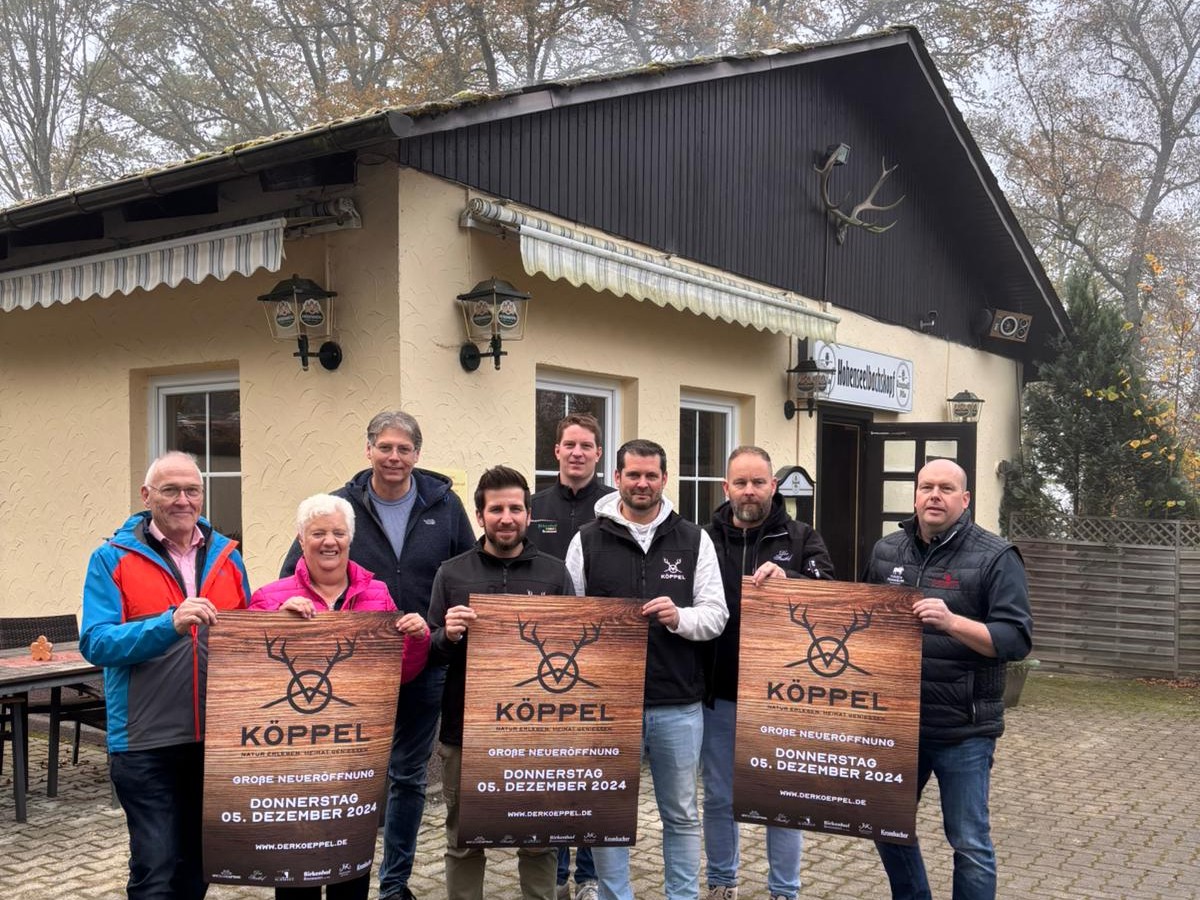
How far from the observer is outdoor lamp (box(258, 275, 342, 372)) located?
5.77 meters

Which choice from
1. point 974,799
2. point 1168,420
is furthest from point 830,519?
point 974,799

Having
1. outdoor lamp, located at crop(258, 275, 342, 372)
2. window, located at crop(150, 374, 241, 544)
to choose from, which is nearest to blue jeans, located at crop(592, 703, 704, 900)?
outdoor lamp, located at crop(258, 275, 342, 372)

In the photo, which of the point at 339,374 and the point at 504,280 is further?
the point at 504,280

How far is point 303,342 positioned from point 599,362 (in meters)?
1.99

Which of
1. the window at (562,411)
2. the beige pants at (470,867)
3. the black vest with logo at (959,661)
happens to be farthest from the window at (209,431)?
the black vest with logo at (959,661)

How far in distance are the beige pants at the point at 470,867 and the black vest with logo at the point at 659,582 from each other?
666mm

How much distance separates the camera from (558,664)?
351cm

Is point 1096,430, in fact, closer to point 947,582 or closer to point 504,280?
point 504,280

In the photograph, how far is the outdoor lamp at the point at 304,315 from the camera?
5.77 metres

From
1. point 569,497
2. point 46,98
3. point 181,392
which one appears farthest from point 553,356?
point 46,98

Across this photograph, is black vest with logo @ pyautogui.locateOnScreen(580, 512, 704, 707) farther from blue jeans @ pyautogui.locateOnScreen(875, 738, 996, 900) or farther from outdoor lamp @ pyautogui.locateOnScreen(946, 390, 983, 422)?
outdoor lamp @ pyautogui.locateOnScreen(946, 390, 983, 422)

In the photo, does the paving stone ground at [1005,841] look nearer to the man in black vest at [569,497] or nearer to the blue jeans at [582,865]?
the blue jeans at [582,865]

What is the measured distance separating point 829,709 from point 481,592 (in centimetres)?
119

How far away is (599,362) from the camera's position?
7.13 m
